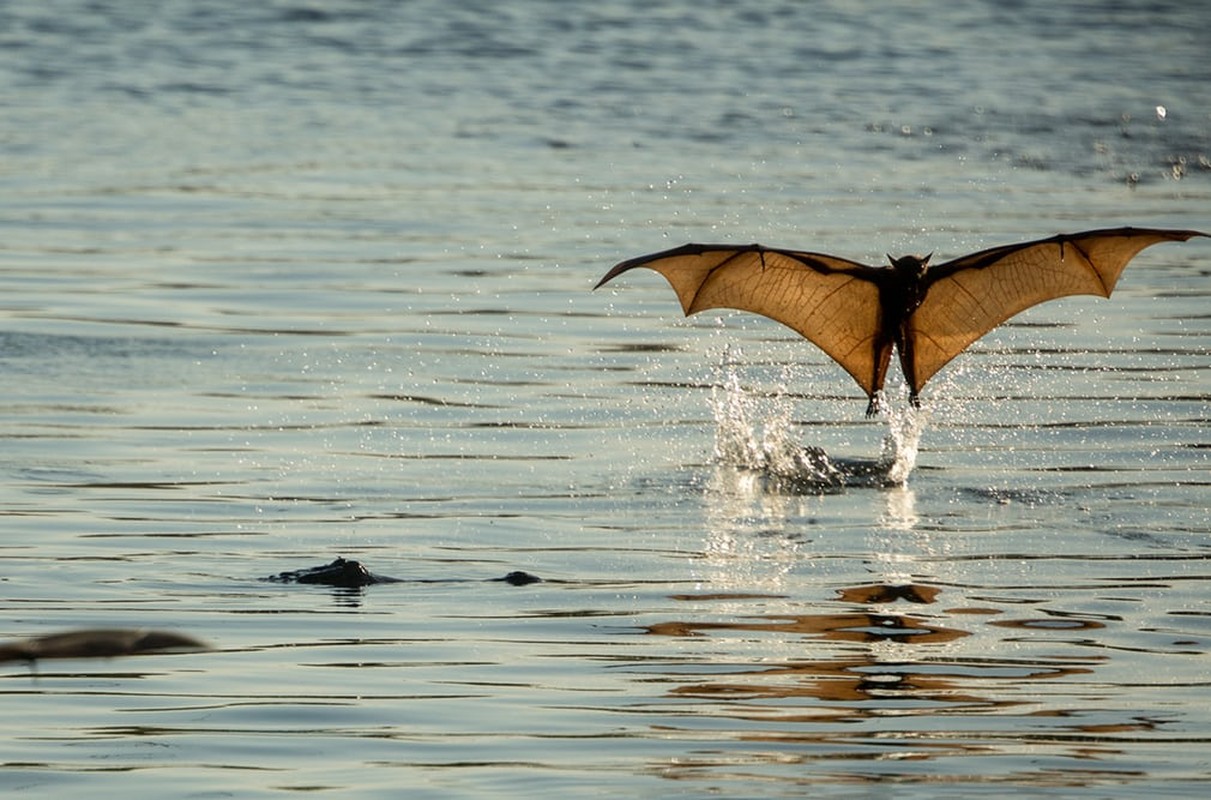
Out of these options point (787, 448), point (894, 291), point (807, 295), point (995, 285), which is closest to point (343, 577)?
point (787, 448)

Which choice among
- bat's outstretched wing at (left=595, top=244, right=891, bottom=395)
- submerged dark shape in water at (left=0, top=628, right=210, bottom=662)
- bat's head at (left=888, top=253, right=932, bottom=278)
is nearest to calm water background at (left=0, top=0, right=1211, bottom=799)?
bat's outstretched wing at (left=595, top=244, right=891, bottom=395)

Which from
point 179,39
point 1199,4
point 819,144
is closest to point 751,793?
point 819,144

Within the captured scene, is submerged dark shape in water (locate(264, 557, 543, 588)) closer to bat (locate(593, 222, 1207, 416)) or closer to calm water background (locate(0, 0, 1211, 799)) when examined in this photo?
calm water background (locate(0, 0, 1211, 799))

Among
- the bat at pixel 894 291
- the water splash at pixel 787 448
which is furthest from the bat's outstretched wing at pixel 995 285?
the water splash at pixel 787 448

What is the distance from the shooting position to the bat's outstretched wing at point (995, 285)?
10.9 m

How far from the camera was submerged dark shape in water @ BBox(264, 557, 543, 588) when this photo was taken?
8406 millimetres

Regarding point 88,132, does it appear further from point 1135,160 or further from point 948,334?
point 948,334

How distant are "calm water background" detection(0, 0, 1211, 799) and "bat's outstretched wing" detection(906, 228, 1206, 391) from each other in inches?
22.8

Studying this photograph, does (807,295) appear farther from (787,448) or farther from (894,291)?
(787,448)

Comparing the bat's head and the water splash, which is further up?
the bat's head

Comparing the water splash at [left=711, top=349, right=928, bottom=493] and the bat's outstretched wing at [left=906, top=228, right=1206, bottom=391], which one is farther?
the bat's outstretched wing at [left=906, top=228, right=1206, bottom=391]

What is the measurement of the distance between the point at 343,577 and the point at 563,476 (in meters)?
2.32

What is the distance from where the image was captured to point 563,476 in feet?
34.7

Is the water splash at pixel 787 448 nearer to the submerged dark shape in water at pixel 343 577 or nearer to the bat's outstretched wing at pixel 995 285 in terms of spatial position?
the bat's outstretched wing at pixel 995 285
